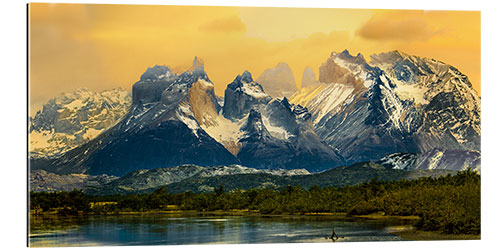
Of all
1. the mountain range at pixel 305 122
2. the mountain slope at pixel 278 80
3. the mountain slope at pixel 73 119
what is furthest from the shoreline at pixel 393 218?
the mountain slope at pixel 278 80

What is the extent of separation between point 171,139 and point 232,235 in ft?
49.9

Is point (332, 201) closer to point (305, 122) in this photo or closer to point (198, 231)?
point (305, 122)

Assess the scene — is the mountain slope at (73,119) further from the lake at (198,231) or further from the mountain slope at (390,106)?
the mountain slope at (390,106)

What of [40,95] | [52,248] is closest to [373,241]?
[52,248]

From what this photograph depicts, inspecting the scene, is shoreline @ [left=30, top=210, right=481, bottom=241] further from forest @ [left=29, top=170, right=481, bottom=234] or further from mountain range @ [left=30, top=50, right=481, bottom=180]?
mountain range @ [left=30, top=50, right=481, bottom=180]

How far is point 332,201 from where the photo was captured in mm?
42188

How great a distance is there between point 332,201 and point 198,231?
12.9 m

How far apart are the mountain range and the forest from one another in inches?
55.8

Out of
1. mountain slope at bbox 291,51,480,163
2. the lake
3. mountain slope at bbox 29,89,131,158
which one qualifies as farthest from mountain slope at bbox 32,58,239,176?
mountain slope at bbox 291,51,480,163

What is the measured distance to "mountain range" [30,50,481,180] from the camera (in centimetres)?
3638

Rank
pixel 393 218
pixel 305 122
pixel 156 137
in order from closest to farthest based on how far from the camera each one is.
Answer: pixel 393 218
pixel 156 137
pixel 305 122

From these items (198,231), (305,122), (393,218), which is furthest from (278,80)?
(198,231)

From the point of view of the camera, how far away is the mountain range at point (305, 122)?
36.4 meters

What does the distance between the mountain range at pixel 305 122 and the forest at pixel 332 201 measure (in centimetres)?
142
